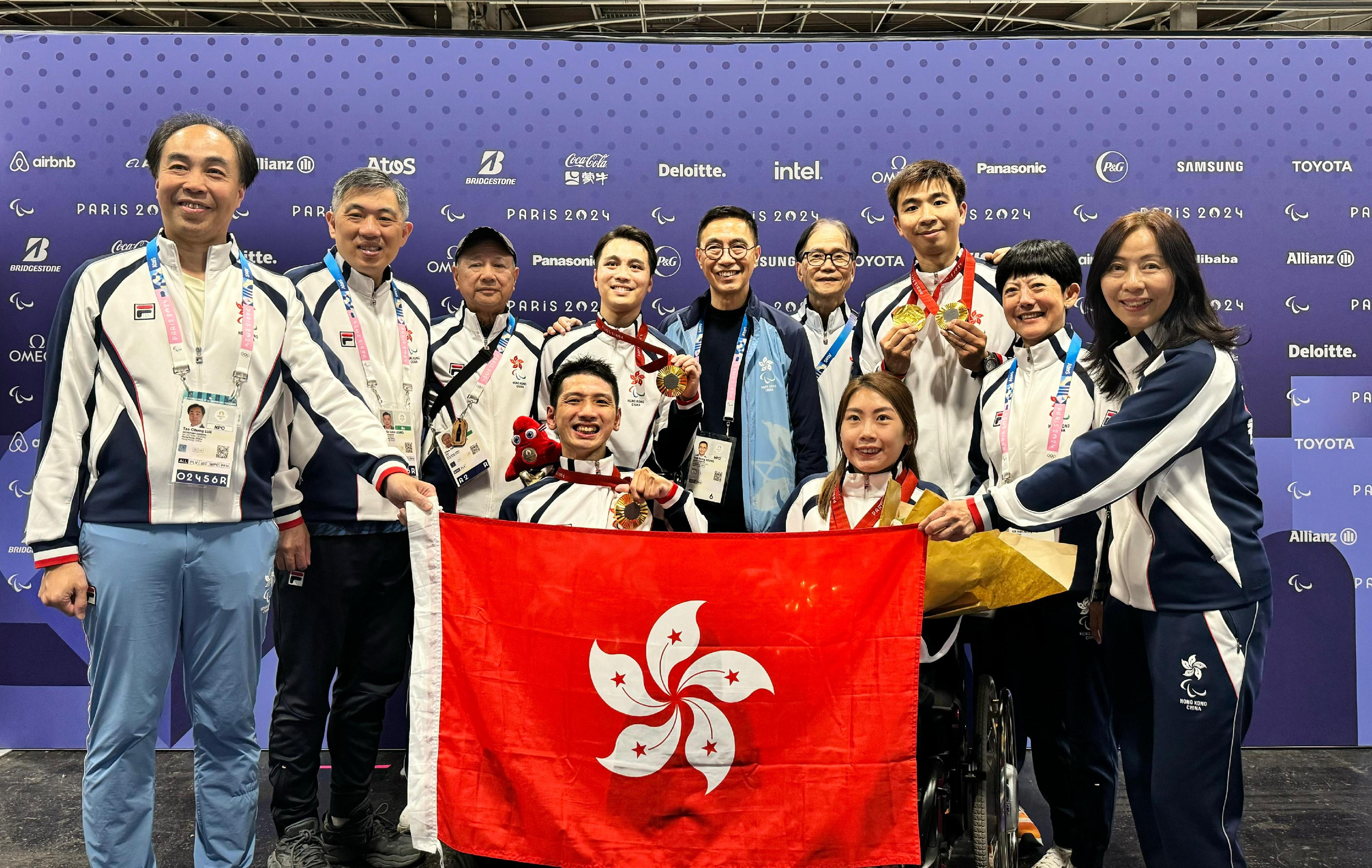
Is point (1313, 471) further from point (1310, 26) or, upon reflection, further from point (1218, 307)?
point (1310, 26)

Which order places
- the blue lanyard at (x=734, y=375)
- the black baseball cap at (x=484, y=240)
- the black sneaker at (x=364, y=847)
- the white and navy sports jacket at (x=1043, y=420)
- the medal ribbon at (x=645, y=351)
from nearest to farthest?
the white and navy sports jacket at (x=1043, y=420) → the black sneaker at (x=364, y=847) → the medal ribbon at (x=645, y=351) → the blue lanyard at (x=734, y=375) → the black baseball cap at (x=484, y=240)

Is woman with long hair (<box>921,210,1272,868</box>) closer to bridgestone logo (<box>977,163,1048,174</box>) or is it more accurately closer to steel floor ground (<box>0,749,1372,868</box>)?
steel floor ground (<box>0,749,1372,868</box>)

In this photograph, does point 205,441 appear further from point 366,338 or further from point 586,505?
point 586,505

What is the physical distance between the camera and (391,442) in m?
3.43

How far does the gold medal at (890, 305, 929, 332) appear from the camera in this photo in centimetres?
328

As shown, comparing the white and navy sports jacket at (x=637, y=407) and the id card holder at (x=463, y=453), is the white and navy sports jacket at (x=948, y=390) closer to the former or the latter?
the white and navy sports jacket at (x=637, y=407)

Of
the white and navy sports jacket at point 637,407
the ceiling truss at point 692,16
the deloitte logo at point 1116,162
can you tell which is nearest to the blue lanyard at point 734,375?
the white and navy sports jacket at point 637,407

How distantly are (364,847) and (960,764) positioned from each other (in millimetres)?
2099

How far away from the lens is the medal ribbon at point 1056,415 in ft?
10.3

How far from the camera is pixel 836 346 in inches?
153

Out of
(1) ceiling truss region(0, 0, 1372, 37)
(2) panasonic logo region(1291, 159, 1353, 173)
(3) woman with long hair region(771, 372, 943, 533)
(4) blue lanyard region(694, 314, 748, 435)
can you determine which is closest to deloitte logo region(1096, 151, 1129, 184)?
(2) panasonic logo region(1291, 159, 1353, 173)

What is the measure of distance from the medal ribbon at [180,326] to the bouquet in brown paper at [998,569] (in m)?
2.00

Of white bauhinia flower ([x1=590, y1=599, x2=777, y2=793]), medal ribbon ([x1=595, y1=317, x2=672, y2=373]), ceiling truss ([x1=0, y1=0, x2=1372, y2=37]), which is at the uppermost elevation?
ceiling truss ([x1=0, y1=0, x2=1372, y2=37])

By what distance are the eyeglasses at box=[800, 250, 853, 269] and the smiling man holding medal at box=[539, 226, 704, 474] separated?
0.77 m
